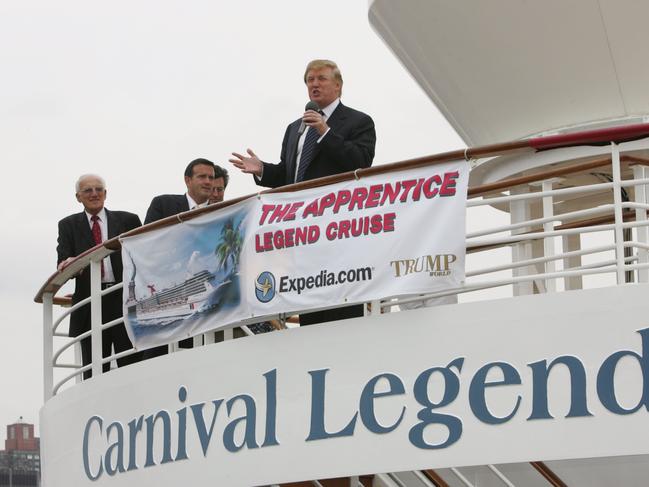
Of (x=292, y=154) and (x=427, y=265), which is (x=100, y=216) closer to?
(x=292, y=154)

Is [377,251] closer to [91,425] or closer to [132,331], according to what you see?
[132,331]

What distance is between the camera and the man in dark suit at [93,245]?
459 inches

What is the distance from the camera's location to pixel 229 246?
10031 mm

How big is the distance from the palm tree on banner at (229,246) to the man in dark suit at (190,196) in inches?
44.1

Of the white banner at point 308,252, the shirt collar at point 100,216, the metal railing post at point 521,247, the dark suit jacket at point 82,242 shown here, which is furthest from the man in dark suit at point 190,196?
the metal railing post at point 521,247

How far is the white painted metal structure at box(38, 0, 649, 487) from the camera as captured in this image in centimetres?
848

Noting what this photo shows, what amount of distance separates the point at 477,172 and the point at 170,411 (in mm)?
3739

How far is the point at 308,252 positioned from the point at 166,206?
7.83ft

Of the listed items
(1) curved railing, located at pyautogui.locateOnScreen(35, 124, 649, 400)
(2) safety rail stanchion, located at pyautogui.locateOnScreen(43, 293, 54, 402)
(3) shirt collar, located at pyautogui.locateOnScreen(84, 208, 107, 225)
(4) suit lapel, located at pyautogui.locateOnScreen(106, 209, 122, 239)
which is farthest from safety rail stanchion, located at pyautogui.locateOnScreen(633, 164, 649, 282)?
(2) safety rail stanchion, located at pyautogui.locateOnScreen(43, 293, 54, 402)

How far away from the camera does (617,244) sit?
27.8ft

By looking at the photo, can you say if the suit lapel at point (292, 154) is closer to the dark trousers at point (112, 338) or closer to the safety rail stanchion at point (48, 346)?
the dark trousers at point (112, 338)

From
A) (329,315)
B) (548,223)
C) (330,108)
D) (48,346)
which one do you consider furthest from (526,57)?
(48,346)

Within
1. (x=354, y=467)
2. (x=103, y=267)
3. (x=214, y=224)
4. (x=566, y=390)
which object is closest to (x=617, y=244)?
(x=566, y=390)

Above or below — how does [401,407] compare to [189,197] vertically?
below
